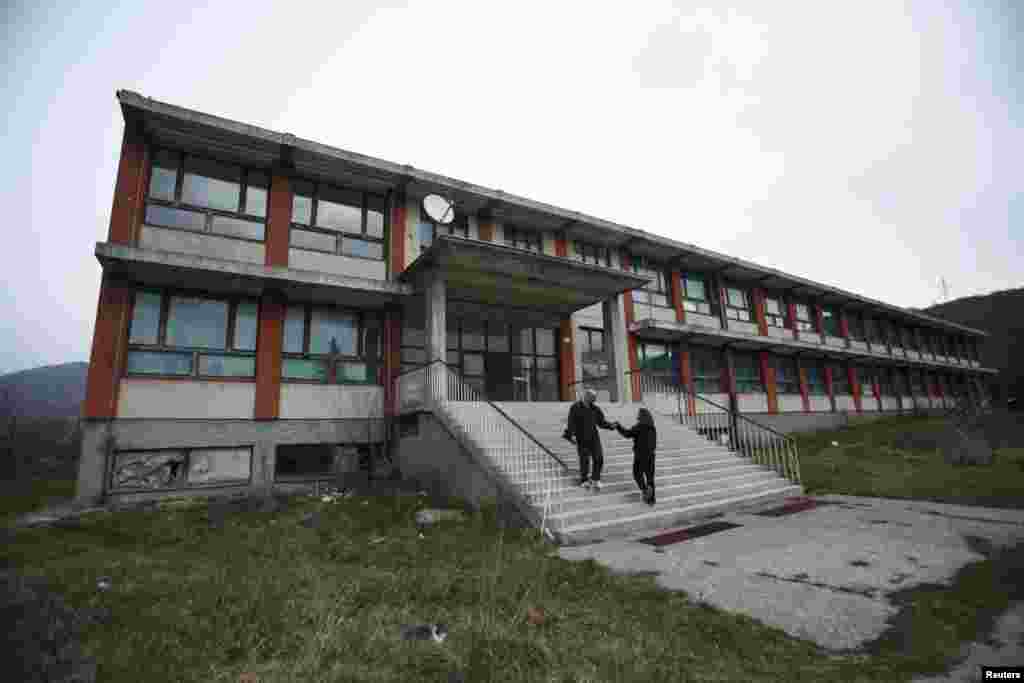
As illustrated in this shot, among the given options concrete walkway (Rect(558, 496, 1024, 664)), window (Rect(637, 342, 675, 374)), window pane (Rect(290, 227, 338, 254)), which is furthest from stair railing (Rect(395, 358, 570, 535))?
window (Rect(637, 342, 675, 374))

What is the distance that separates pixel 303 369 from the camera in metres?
10.8

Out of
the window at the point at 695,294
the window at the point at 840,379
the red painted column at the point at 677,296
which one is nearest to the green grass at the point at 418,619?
the red painted column at the point at 677,296

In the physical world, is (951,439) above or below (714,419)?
below

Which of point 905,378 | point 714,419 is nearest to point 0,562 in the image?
point 714,419

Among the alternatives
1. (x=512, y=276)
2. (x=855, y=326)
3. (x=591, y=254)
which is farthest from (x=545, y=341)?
(x=855, y=326)

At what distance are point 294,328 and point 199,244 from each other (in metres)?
2.71

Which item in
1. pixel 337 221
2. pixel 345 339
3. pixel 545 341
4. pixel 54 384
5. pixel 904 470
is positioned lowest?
pixel 904 470

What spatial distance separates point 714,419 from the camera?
15.1m

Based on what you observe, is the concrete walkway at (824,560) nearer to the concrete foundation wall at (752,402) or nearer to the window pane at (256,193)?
the window pane at (256,193)

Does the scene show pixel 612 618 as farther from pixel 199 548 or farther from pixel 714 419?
pixel 714 419

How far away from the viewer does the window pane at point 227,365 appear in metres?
9.78

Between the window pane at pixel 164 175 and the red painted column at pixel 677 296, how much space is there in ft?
53.4

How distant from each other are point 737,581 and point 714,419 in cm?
1179

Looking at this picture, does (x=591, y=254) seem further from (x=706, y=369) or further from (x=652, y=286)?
(x=706, y=369)
